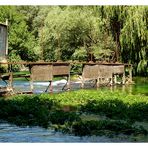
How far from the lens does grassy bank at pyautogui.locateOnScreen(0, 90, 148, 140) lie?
921cm

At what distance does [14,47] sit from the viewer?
2972 centimetres

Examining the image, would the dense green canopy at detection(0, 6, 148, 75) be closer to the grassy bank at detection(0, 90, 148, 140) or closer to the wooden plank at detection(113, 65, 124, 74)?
the wooden plank at detection(113, 65, 124, 74)

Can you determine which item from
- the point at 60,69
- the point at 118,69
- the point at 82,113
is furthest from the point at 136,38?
the point at 82,113

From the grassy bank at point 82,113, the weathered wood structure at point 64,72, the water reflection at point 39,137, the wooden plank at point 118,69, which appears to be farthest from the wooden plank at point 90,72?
the water reflection at point 39,137

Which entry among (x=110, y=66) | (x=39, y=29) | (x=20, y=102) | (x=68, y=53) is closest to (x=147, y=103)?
(x=20, y=102)

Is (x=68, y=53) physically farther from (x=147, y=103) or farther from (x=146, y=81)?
(x=147, y=103)

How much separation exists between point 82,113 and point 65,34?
61.0ft

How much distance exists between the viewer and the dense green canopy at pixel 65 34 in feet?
82.8

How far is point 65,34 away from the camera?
97.6 ft

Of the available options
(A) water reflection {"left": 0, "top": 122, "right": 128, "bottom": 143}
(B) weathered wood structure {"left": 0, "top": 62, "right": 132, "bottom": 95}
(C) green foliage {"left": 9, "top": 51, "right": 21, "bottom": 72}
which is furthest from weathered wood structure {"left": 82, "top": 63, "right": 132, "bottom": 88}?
(A) water reflection {"left": 0, "top": 122, "right": 128, "bottom": 143}

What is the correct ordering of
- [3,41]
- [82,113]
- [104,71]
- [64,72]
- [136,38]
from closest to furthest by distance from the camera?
[82,113]
[64,72]
[3,41]
[104,71]
[136,38]

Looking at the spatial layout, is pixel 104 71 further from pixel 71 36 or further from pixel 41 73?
pixel 71 36

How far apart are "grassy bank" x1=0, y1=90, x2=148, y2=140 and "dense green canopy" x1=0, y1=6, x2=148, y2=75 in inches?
428
